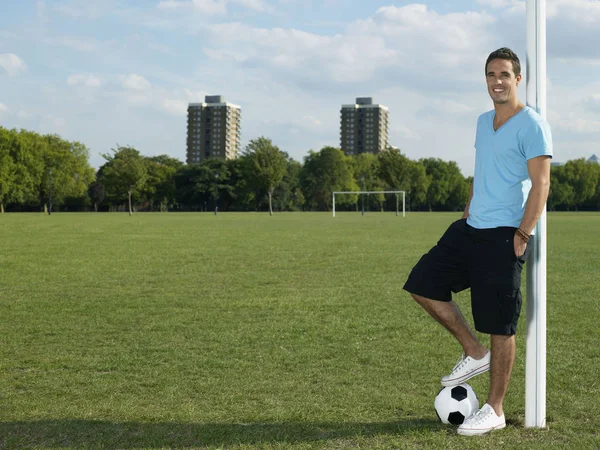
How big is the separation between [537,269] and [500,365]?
0.60m

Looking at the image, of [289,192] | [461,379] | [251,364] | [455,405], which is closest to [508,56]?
[461,379]

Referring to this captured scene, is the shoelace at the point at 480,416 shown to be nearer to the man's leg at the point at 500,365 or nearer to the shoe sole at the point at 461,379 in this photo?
the man's leg at the point at 500,365

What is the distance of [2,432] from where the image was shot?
3.99 metres

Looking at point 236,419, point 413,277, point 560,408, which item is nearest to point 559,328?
point 560,408

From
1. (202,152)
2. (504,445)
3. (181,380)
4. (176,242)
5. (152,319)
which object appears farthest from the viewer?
(202,152)

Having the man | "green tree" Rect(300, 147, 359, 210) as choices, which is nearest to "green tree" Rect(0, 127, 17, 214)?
"green tree" Rect(300, 147, 359, 210)

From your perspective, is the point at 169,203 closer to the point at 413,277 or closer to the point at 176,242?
the point at 176,242

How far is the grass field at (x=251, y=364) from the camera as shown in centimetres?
397

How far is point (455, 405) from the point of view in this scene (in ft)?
13.4

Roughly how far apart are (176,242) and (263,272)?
9611mm

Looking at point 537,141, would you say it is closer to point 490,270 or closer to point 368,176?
point 490,270

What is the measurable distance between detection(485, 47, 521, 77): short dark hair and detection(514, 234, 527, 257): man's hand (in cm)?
97

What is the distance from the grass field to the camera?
3.97m

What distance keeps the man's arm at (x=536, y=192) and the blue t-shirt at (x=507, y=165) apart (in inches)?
1.8
